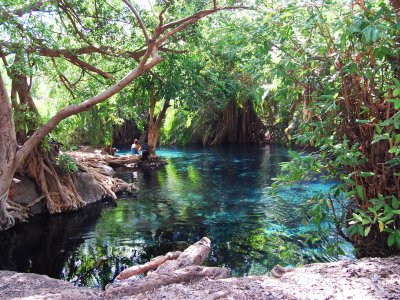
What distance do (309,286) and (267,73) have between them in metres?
2.52

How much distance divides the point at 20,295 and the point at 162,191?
28.8 feet

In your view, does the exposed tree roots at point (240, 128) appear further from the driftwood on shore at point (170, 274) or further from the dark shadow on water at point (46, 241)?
the driftwood on shore at point (170, 274)

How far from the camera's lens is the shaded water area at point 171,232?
6.89 metres

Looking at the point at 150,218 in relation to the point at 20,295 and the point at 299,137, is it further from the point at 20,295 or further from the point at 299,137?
the point at 299,137

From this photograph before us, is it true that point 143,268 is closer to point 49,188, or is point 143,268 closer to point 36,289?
point 36,289

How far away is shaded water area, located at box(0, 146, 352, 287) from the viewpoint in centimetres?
689

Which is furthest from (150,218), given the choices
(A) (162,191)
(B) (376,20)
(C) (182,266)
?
(B) (376,20)

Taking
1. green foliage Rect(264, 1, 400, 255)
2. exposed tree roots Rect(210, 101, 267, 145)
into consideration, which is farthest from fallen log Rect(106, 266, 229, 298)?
exposed tree roots Rect(210, 101, 267, 145)

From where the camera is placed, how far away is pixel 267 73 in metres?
4.90

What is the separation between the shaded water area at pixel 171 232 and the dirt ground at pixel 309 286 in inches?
43.3

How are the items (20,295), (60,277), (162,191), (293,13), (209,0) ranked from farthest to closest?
1. (162,191)
2. (209,0)
3. (60,277)
4. (20,295)
5. (293,13)

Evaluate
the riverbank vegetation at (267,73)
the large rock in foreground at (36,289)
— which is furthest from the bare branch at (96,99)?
the large rock in foreground at (36,289)

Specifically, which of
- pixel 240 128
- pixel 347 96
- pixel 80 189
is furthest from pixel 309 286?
pixel 240 128

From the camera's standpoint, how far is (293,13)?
4250 millimetres
